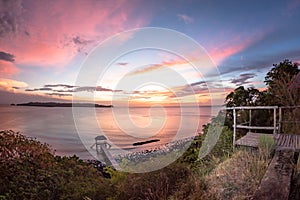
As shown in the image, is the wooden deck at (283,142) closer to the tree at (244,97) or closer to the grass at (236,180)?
the grass at (236,180)

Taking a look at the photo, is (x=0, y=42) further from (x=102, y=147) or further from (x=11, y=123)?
(x=102, y=147)

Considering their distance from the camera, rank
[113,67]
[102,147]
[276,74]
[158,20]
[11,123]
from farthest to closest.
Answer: [276,74]
[102,147]
[11,123]
[158,20]
[113,67]

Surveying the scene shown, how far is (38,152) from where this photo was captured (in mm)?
5188

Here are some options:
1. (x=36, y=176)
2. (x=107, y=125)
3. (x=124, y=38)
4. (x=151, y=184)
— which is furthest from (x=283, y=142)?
(x=36, y=176)

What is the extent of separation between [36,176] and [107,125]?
12.9 feet

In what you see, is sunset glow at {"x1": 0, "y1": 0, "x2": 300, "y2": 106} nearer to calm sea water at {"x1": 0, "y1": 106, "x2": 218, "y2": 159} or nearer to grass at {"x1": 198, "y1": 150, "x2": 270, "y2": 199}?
calm sea water at {"x1": 0, "y1": 106, "x2": 218, "y2": 159}

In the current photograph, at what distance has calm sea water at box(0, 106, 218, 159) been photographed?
24.5 feet

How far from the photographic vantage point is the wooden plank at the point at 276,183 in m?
2.41

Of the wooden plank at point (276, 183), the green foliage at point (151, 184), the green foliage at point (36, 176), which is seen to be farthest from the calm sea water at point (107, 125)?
the wooden plank at point (276, 183)

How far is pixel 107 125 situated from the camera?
8.44m

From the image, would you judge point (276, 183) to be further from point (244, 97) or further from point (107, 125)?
point (244, 97)

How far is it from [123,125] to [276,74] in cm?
883

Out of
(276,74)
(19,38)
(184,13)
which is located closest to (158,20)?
(184,13)

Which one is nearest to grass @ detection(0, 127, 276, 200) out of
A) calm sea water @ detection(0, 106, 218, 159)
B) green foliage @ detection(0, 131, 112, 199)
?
green foliage @ detection(0, 131, 112, 199)
